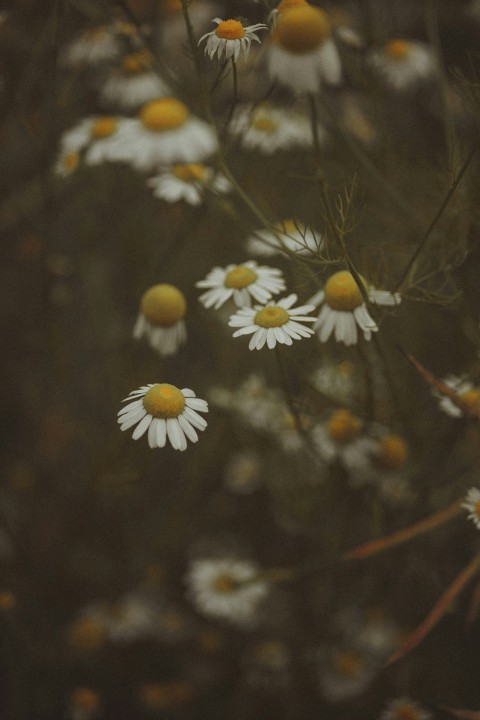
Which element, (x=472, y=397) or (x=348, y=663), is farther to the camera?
(x=348, y=663)

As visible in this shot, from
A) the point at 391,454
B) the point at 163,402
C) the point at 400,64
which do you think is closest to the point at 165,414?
the point at 163,402

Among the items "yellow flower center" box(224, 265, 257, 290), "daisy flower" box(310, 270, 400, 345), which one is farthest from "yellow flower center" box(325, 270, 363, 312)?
"yellow flower center" box(224, 265, 257, 290)

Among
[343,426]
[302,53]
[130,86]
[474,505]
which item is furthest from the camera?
[130,86]

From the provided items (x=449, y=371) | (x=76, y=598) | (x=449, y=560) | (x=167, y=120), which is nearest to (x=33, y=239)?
(x=167, y=120)

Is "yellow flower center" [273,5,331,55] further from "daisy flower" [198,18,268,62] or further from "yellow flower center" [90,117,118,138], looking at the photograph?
"yellow flower center" [90,117,118,138]

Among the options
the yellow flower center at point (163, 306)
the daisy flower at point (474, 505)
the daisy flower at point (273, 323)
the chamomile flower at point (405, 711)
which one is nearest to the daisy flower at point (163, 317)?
the yellow flower center at point (163, 306)

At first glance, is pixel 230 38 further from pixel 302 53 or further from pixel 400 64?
pixel 400 64
